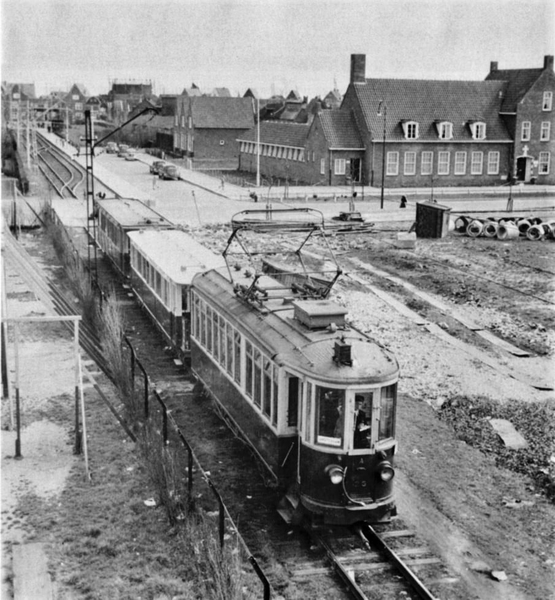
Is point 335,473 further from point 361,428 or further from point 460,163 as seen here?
point 460,163

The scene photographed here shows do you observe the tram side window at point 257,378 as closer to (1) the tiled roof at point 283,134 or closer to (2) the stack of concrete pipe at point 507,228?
(2) the stack of concrete pipe at point 507,228

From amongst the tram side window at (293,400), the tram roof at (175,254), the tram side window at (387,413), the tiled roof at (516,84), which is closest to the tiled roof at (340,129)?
the tiled roof at (516,84)

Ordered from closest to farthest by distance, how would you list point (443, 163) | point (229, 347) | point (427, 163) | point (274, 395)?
1. point (274, 395)
2. point (229, 347)
3. point (427, 163)
4. point (443, 163)

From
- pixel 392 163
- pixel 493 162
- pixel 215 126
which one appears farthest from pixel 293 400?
pixel 215 126

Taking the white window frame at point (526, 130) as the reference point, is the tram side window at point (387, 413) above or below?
below

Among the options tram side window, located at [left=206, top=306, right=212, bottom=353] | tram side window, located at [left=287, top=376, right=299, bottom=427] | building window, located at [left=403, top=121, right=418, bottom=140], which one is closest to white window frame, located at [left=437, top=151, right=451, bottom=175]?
building window, located at [left=403, top=121, right=418, bottom=140]

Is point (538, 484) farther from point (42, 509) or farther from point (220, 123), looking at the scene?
point (220, 123)

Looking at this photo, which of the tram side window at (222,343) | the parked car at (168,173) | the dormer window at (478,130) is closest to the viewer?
the tram side window at (222,343)
